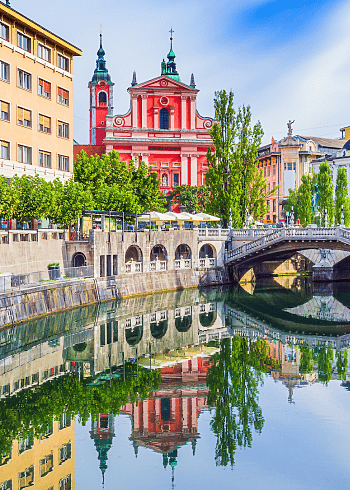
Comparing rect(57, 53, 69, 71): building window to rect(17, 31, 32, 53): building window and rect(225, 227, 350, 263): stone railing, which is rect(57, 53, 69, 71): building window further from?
rect(225, 227, 350, 263): stone railing

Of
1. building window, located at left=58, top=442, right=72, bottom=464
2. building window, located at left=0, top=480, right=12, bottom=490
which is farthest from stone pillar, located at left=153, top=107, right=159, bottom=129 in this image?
building window, located at left=0, top=480, right=12, bottom=490

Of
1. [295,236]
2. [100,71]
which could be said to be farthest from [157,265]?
[100,71]

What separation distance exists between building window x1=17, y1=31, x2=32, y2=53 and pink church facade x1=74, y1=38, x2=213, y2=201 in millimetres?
37282

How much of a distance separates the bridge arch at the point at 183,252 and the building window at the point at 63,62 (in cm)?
1865

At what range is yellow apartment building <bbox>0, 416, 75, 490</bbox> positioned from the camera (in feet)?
59.1

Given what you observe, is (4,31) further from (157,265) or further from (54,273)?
(157,265)

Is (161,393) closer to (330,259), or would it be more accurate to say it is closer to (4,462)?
(4,462)

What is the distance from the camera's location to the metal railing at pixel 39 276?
34219 millimetres

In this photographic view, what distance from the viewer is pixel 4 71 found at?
4647 centimetres

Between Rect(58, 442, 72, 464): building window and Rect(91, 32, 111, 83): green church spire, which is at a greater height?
Rect(91, 32, 111, 83): green church spire

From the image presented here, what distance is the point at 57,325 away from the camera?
37.3 metres

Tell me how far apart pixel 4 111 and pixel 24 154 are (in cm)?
381

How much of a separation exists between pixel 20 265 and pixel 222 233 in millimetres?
24445

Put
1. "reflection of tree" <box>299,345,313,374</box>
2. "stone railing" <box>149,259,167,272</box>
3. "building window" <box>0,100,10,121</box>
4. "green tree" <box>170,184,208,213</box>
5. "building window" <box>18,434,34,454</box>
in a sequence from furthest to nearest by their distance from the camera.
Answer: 1. "green tree" <box>170,184,208,213</box>
2. "stone railing" <box>149,259,167,272</box>
3. "building window" <box>0,100,10,121</box>
4. "reflection of tree" <box>299,345,313,374</box>
5. "building window" <box>18,434,34,454</box>
